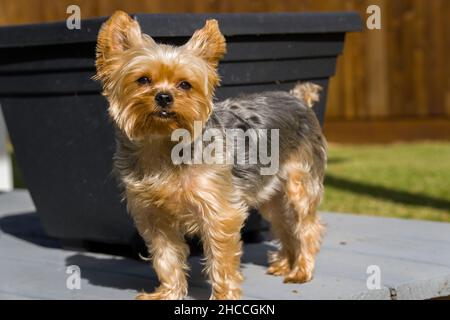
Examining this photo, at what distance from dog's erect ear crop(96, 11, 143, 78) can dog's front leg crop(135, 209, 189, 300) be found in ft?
2.63

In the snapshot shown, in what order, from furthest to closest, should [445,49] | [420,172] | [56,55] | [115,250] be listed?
[445,49]
[420,172]
[115,250]
[56,55]

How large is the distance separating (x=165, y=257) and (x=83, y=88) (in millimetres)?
1149

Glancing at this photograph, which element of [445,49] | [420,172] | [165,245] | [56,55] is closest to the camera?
[165,245]

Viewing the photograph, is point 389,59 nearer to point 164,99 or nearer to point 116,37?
point 116,37

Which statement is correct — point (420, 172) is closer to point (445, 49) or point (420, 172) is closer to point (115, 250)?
point (445, 49)

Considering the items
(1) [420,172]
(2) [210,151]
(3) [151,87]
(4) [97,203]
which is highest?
(3) [151,87]

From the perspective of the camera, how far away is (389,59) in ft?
41.2

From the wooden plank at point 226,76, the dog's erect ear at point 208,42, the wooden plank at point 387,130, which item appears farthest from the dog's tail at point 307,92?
the wooden plank at point 387,130

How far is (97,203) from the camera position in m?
5.30

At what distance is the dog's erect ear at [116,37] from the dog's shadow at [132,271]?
119cm

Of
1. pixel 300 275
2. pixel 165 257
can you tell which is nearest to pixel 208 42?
pixel 165 257

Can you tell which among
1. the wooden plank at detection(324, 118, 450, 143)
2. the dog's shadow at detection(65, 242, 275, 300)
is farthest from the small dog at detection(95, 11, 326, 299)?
the wooden plank at detection(324, 118, 450, 143)

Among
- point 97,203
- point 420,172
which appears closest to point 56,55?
point 97,203

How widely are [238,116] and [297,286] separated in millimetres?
918
